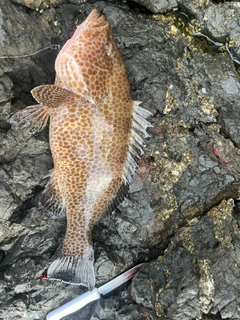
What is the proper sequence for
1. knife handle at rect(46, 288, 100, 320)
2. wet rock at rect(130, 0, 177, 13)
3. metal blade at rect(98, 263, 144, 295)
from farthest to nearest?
wet rock at rect(130, 0, 177, 13)
metal blade at rect(98, 263, 144, 295)
knife handle at rect(46, 288, 100, 320)

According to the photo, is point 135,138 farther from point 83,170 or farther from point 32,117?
point 32,117

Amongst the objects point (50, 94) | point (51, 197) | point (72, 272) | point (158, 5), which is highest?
point (158, 5)

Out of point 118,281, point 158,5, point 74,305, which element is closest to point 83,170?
point 118,281

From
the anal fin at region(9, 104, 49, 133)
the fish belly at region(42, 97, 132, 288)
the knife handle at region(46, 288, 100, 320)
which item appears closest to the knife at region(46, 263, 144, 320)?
the knife handle at region(46, 288, 100, 320)

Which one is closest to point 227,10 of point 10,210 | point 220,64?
point 220,64

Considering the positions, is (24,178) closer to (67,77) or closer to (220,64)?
(67,77)

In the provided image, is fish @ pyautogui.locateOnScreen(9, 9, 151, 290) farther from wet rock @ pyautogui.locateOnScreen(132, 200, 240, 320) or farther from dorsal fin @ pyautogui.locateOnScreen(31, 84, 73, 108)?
wet rock @ pyautogui.locateOnScreen(132, 200, 240, 320)

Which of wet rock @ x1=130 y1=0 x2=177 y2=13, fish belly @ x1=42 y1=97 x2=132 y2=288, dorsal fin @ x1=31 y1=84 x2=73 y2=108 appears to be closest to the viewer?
dorsal fin @ x1=31 y1=84 x2=73 y2=108
